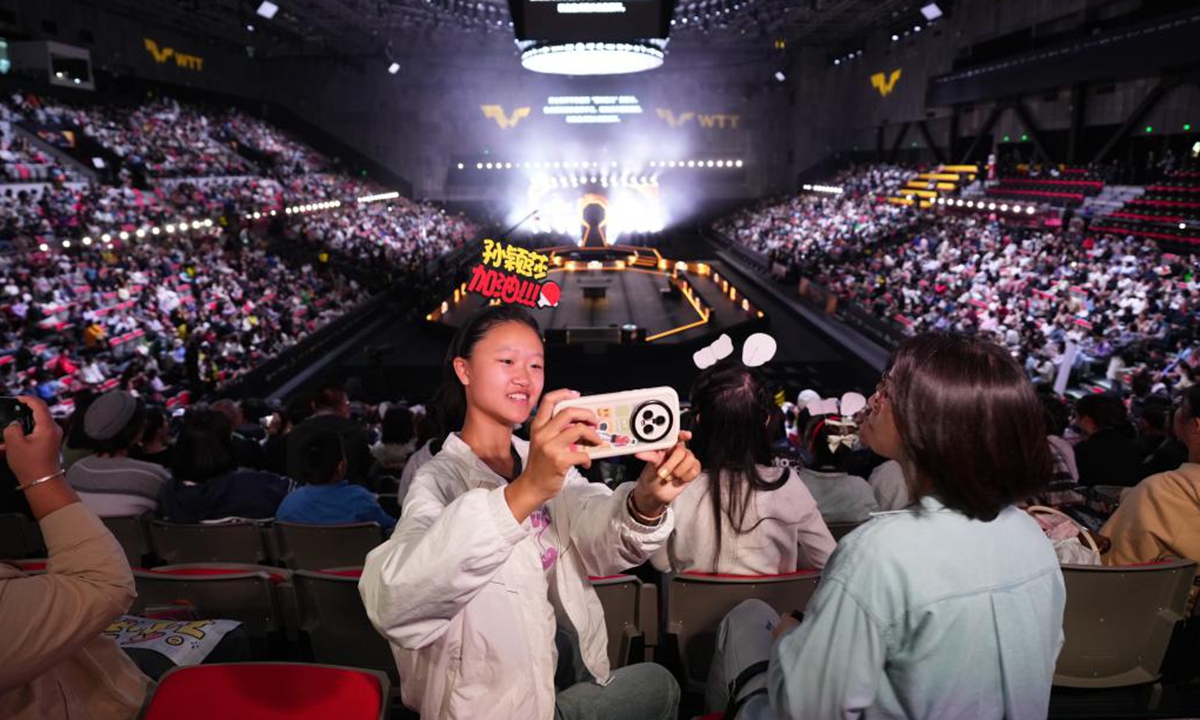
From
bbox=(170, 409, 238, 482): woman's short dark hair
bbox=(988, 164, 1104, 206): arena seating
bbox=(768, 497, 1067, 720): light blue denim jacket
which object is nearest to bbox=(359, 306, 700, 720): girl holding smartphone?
bbox=(768, 497, 1067, 720): light blue denim jacket

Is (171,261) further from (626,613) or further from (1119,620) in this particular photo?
(1119,620)

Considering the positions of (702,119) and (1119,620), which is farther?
(702,119)

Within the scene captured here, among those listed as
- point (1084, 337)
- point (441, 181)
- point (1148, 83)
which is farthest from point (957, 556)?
point (441, 181)

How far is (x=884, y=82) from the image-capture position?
33531mm

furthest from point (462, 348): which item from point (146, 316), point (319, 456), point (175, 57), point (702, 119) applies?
point (702, 119)

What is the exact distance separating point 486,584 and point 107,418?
10.9 ft

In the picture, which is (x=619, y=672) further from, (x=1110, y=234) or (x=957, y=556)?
(x=1110, y=234)

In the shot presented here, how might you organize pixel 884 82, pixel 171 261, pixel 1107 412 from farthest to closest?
pixel 884 82
pixel 171 261
pixel 1107 412

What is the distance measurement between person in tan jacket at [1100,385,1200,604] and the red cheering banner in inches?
133

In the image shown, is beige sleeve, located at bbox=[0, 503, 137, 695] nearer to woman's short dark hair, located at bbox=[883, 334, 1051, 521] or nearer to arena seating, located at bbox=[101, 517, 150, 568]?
woman's short dark hair, located at bbox=[883, 334, 1051, 521]

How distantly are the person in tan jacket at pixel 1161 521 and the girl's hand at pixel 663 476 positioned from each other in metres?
2.26

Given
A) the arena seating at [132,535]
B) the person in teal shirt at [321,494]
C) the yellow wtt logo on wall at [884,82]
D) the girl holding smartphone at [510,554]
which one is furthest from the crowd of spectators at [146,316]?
the yellow wtt logo on wall at [884,82]

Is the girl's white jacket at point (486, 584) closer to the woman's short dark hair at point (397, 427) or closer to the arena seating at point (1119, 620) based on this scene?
the arena seating at point (1119, 620)

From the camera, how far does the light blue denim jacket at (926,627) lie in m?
1.35
